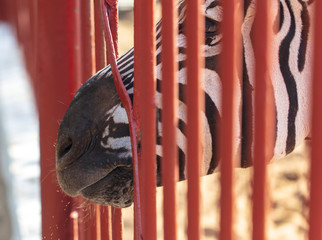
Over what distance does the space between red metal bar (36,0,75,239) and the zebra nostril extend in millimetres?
230

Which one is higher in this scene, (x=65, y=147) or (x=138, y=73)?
(x=138, y=73)

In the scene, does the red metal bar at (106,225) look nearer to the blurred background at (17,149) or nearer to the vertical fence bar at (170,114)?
the vertical fence bar at (170,114)

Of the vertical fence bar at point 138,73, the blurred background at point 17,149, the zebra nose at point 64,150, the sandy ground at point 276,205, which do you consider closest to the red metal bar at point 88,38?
the zebra nose at point 64,150

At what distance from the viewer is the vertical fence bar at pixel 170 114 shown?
109cm

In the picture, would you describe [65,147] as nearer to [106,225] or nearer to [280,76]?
[106,225]

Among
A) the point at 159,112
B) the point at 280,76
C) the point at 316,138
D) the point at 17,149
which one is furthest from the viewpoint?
the point at 17,149

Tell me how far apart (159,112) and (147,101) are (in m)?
0.28

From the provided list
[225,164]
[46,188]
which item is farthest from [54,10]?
[225,164]

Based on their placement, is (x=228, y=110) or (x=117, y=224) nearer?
(x=228, y=110)

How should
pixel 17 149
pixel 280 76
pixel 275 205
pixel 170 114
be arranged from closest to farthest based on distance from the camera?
1. pixel 170 114
2. pixel 280 76
3. pixel 17 149
4. pixel 275 205

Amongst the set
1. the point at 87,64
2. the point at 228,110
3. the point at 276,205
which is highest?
the point at 87,64

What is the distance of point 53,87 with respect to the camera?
5.60 feet

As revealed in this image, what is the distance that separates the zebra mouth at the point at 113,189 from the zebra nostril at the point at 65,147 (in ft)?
0.37

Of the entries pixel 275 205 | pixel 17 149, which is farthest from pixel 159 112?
pixel 275 205
